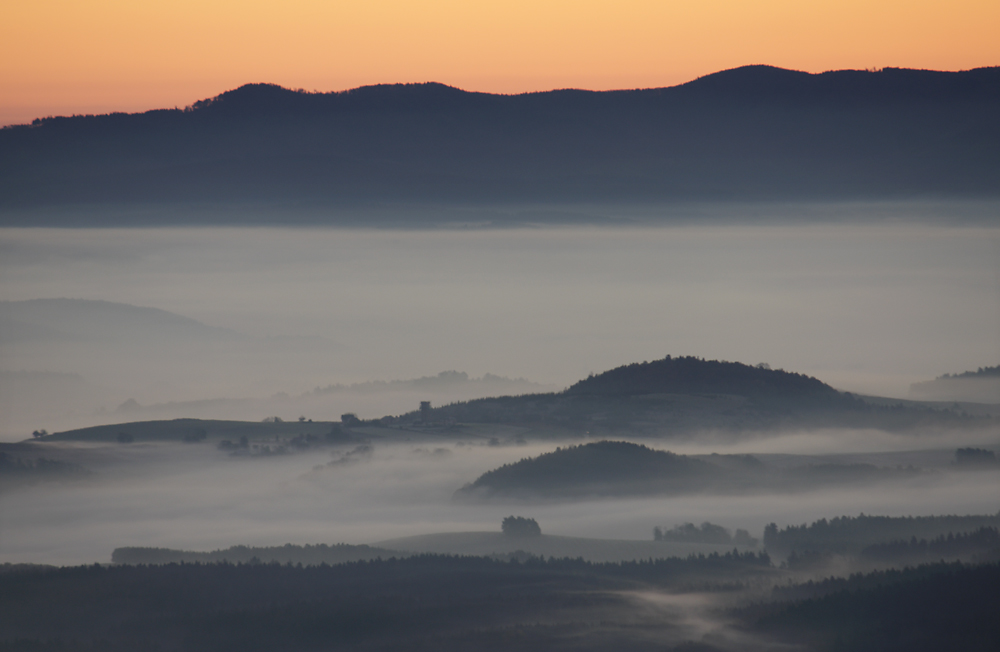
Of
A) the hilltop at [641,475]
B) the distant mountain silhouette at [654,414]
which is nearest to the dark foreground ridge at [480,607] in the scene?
the hilltop at [641,475]

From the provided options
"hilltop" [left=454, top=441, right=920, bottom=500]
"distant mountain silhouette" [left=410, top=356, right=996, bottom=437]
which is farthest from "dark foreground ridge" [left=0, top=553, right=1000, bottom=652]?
"distant mountain silhouette" [left=410, top=356, right=996, bottom=437]

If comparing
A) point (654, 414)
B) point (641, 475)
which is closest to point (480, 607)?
point (641, 475)

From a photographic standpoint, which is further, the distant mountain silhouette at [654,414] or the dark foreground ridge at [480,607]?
the distant mountain silhouette at [654,414]

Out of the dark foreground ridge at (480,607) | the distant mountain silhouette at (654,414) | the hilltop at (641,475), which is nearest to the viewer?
the dark foreground ridge at (480,607)

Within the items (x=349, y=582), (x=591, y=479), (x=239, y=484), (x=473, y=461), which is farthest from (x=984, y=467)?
(x=349, y=582)

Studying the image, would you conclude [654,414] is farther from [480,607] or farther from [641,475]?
[480,607]

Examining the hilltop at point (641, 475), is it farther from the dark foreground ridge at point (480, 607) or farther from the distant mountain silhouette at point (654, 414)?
the dark foreground ridge at point (480, 607)

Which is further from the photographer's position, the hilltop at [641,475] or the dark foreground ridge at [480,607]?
the hilltop at [641,475]

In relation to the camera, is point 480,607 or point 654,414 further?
point 654,414

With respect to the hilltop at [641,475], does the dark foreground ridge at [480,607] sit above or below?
below

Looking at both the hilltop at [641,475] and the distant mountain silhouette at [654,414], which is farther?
the distant mountain silhouette at [654,414]

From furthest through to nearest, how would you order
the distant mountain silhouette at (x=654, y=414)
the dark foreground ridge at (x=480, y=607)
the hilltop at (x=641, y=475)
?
the distant mountain silhouette at (x=654, y=414) → the hilltop at (x=641, y=475) → the dark foreground ridge at (x=480, y=607)

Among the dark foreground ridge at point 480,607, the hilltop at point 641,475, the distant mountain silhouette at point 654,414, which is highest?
the distant mountain silhouette at point 654,414

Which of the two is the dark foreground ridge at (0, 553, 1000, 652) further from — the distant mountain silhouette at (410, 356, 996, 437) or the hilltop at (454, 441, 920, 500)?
the distant mountain silhouette at (410, 356, 996, 437)
